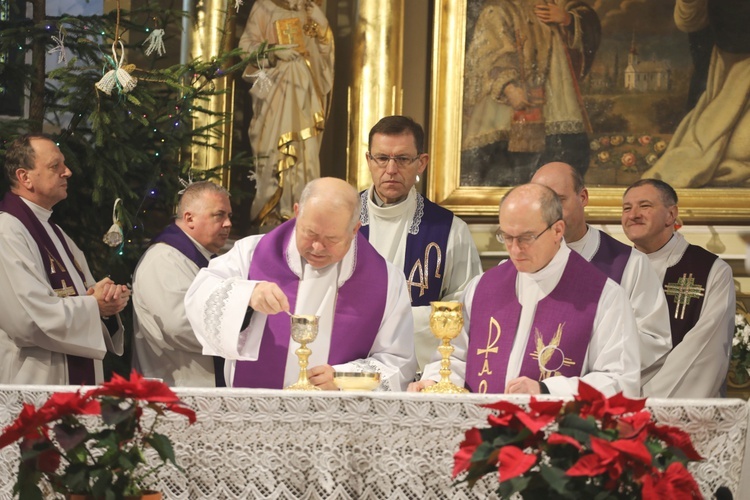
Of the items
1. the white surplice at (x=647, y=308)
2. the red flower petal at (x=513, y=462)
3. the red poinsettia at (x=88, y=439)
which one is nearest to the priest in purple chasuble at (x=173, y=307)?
the white surplice at (x=647, y=308)

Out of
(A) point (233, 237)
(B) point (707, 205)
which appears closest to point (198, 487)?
(A) point (233, 237)

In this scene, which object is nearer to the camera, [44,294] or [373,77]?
[44,294]

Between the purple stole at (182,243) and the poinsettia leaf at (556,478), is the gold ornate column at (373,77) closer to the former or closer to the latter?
the purple stole at (182,243)

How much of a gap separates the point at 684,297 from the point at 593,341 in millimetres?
1954

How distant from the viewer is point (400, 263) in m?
6.11

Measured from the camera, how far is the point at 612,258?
214 inches

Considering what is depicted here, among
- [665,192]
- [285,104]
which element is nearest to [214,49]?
[285,104]

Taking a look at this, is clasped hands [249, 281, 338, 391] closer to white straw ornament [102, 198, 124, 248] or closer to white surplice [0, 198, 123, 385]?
white surplice [0, 198, 123, 385]

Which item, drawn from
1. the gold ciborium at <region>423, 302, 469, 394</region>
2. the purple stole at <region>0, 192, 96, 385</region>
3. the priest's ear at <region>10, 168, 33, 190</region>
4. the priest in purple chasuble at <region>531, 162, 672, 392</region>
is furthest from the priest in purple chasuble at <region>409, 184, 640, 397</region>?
the priest's ear at <region>10, 168, 33, 190</region>

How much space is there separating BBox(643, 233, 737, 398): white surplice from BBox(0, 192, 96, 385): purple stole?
2.89 m

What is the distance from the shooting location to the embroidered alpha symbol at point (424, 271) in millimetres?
6016

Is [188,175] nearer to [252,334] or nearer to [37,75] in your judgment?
[37,75]

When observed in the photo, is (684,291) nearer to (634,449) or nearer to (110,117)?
(110,117)

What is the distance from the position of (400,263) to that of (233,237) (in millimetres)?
2117
